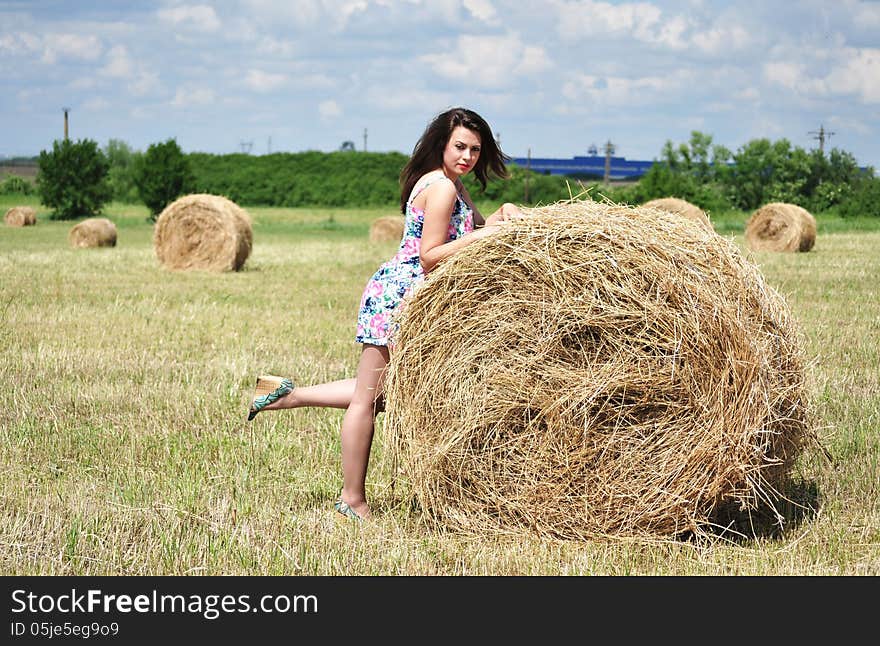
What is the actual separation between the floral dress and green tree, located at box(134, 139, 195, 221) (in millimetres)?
41654

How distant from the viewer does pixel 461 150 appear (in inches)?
199

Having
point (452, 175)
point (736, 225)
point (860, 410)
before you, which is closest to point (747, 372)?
point (452, 175)

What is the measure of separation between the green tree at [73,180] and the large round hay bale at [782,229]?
33.0 m

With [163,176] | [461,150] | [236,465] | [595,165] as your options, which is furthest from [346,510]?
[595,165]

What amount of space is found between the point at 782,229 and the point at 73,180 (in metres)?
34.9

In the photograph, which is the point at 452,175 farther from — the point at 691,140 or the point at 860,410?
the point at 691,140

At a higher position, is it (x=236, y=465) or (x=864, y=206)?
(x=864, y=206)

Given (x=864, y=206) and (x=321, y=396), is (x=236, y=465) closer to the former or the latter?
(x=321, y=396)

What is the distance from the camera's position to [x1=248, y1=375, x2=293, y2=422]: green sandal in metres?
5.41

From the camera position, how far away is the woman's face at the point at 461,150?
505 cm

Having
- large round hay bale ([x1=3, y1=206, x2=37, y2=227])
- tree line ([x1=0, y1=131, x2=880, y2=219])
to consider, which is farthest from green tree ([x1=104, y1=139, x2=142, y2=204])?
large round hay bale ([x1=3, y1=206, x2=37, y2=227])

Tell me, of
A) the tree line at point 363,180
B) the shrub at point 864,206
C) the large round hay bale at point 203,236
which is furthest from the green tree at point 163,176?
the shrub at point 864,206

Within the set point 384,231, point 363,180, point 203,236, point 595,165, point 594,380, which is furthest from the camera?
point 595,165

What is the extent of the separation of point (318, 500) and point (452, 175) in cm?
181
